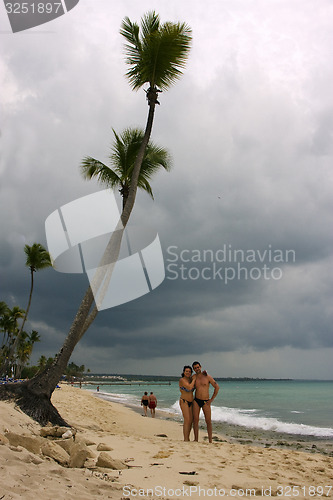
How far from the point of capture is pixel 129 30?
11.3m

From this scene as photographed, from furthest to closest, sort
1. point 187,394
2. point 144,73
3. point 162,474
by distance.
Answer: point 144,73, point 187,394, point 162,474

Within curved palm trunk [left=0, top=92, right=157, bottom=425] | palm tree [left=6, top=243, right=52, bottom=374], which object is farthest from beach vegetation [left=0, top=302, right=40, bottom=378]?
curved palm trunk [left=0, top=92, right=157, bottom=425]

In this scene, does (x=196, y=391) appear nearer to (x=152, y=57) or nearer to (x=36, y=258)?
(x=152, y=57)

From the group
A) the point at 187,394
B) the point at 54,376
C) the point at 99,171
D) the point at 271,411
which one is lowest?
the point at 271,411

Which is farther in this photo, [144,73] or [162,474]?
[144,73]

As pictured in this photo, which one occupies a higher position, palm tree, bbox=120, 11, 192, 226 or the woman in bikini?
palm tree, bbox=120, 11, 192, 226

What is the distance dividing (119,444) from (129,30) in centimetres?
1142

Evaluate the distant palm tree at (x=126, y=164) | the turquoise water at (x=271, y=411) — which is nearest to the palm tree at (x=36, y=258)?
the turquoise water at (x=271, y=411)

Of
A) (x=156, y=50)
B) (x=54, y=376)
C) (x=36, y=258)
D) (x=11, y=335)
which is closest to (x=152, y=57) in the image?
(x=156, y=50)

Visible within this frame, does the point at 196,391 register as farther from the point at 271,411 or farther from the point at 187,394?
the point at 271,411

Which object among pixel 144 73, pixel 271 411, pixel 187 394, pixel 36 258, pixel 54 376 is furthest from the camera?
pixel 36 258

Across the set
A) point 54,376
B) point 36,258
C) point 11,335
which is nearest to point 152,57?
point 54,376

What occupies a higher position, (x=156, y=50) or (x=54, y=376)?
(x=156, y=50)

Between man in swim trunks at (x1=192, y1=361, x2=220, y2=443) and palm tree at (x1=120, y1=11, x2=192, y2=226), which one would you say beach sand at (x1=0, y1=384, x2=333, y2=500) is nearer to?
man in swim trunks at (x1=192, y1=361, x2=220, y2=443)
